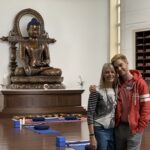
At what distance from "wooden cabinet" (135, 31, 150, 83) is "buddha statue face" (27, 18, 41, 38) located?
2.47 metres

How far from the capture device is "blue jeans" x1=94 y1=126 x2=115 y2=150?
9.30ft

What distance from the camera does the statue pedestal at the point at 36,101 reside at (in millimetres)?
8445

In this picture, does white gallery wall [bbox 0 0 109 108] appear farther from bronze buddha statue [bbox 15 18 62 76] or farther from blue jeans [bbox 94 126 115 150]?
blue jeans [bbox 94 126 115 150]

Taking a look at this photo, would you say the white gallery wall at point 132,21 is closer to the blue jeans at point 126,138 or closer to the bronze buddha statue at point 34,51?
the bronze buddha statue at point 34,51

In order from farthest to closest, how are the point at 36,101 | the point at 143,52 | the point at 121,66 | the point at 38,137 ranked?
the point at 143,52 → the point at 36,101 → the point at 38,137 → the point at 121,66

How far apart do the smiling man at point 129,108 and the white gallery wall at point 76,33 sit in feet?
23.3

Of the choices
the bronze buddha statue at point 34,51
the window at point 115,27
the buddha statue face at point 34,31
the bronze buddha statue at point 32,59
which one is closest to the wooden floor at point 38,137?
the bronze buddha statue at point 32,59

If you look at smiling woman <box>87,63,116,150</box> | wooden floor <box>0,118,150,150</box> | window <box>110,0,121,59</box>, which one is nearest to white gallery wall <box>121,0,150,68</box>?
window <box>110,0,121,59</box>

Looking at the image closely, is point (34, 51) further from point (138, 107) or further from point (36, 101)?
point (138, 107)

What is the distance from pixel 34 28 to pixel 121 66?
6.71 meters

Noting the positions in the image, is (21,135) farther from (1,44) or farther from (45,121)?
(1,44)

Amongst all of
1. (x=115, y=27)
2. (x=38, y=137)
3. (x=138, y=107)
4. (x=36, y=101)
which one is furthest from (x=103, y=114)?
(x=115, y=27)

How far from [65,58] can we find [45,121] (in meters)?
3.34

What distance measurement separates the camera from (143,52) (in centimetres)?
965
